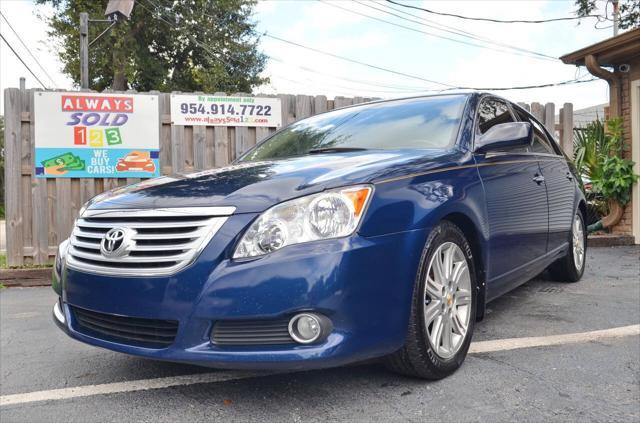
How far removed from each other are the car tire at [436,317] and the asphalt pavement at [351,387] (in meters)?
0.09

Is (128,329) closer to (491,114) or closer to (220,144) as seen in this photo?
(491,114)

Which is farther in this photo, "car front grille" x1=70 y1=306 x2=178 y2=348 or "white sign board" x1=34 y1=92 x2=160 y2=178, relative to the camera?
"white sign board" x1=34 y1=92 x2=160 y2=178

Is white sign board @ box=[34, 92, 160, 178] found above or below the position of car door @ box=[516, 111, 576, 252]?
above

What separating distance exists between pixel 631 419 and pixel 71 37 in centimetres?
2359

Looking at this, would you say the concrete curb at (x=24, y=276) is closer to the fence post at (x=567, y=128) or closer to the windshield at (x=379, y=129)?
the windshield at (x=379, y=129)

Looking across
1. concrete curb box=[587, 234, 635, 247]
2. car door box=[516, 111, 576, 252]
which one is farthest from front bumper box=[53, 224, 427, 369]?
concrete curb box=[587, 234, 635, 247]

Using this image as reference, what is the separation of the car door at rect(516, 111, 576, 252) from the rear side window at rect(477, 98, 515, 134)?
1.01ft

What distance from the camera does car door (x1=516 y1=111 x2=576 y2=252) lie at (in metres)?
4.11

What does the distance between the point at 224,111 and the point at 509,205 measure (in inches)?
166

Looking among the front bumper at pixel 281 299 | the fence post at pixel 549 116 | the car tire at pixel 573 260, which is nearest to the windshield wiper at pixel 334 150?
the front bumper at pixel 281 299

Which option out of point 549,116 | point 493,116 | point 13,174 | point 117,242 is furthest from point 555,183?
point 13,174

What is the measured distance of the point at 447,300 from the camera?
2.73 meters

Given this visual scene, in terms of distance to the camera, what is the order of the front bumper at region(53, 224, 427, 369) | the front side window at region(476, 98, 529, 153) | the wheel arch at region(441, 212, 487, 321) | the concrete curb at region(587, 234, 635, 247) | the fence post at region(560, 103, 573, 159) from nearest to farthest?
the front bumper at region(53, 224, 427, 369), the wheel arch at region(441, 212, 487, 321), the front side window at region(476, 98, 529, 153), the concrete curb at region(587, 234, 635, 247), the fence post at region(560, 103, 573, 159)

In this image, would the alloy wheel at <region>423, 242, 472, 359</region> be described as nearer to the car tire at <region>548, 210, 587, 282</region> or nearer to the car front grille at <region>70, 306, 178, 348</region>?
the car front grille at <region>70, 306, 178, 348</region>
